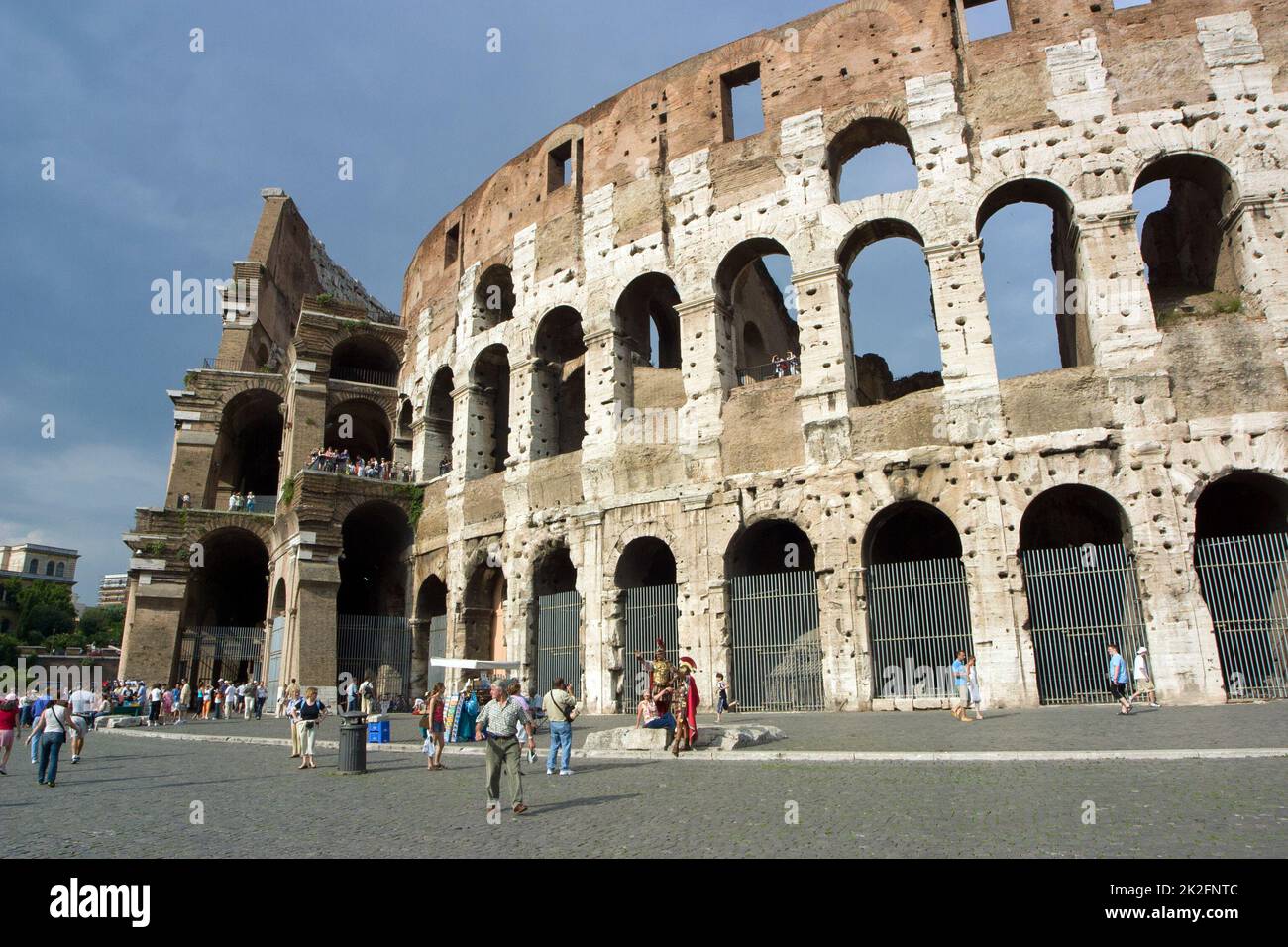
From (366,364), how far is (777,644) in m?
18.2

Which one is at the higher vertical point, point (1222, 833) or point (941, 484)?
point (941, 484)

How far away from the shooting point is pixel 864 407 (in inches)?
581

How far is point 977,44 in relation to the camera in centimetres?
1530

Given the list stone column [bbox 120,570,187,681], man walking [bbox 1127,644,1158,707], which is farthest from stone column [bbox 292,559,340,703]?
man walking [bbox 1127,644,1158,707]

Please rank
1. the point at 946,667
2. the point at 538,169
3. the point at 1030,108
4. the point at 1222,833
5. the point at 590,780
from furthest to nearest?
1. the point at 538,169
2. the point at 1030,108
3. the point at 946,667
4. the point at 590,780
5. the point at 1222,833

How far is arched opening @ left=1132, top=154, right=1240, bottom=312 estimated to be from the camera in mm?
14000

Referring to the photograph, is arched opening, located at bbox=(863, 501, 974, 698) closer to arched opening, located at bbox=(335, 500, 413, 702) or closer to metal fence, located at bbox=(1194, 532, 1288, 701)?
metal fence, located at bbox=(1194, 532, 1288, 701)

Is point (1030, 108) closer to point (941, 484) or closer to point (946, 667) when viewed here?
point (941, 484)

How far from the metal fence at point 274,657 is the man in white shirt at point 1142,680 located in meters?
18.3

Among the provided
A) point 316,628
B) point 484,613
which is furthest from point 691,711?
point 316,628

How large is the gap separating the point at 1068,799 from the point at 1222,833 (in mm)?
1198

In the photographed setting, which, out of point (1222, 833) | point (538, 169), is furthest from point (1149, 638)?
point (538, 169)

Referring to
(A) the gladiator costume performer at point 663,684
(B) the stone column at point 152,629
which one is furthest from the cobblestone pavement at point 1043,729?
(B) the stone column at point 152,629

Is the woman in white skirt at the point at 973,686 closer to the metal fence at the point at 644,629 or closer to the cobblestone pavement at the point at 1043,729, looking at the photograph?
the cobblestone pavement at the point at 1043,729
